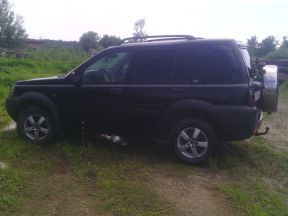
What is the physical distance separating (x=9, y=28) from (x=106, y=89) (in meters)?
43.3

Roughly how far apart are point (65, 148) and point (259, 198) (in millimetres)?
3063

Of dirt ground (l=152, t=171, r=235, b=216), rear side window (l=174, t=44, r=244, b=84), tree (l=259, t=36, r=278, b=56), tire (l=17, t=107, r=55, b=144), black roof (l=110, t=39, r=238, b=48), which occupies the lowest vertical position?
dirt ground (l=152, t=171, r=235, b=216)

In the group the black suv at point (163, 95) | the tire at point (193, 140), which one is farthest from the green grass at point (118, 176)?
the tire at point (193, 140)

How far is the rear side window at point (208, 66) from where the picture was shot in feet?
16.3

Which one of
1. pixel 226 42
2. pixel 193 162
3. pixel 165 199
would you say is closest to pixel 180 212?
pixel 165 199

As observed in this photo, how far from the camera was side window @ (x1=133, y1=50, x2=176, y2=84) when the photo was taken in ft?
17.6

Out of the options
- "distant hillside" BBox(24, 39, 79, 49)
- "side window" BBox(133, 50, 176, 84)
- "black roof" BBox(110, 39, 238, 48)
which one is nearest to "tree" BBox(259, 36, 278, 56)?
"distant hillside" BBox(24, 39, 79, 49)

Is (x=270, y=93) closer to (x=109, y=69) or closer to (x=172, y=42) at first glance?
(x=172, y=42)

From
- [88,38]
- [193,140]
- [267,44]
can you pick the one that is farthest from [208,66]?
[88,38]

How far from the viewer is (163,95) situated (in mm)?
5340

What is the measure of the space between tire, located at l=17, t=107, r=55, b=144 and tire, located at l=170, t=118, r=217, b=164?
6.95ft

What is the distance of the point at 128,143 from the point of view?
6391 mm

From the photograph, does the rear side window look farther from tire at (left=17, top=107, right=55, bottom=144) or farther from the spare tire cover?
tire at (left=17, top=107, right=55, bottom=144)

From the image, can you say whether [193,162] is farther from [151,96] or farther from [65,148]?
[65,148]
